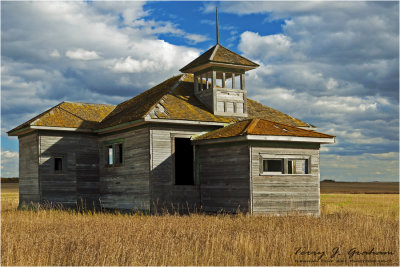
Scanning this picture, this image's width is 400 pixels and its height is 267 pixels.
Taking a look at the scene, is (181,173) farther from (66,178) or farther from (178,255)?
(178,255)

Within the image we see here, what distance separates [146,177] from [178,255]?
11.3m

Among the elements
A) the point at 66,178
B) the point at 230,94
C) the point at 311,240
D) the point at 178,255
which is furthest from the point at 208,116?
the point at 178,255

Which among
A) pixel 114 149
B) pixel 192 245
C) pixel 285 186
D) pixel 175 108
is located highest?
pixel 175 108

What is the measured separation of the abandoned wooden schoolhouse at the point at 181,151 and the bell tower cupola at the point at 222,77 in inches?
2.0

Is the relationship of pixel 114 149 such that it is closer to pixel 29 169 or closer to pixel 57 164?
pixel 57 164

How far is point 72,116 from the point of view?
87.4ft

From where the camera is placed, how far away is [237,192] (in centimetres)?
2025

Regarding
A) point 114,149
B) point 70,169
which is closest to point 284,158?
point 114,149

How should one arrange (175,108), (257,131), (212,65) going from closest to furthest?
(257,131) < (175,108) < (212,65)

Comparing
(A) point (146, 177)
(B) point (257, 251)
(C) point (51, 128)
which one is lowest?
(B) point (257, 251)

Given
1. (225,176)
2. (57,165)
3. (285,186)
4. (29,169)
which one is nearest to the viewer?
(285,186)

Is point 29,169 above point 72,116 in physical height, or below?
below

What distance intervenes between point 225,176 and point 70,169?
8832 millimetres

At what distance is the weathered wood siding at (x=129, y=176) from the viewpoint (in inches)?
866
